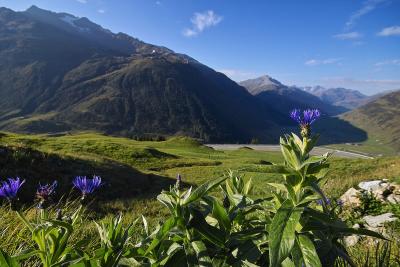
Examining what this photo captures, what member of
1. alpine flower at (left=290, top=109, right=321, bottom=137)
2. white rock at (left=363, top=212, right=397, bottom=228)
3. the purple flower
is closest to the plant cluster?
alpine flower at (left=290, top=109, right=321, bottom=137)

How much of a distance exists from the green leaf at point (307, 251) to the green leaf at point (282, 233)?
20 centimetres

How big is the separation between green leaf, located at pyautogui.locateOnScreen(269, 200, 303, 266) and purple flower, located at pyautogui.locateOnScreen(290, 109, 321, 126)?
102cm

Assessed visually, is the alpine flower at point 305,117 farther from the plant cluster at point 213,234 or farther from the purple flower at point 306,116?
the plant cluster at point 213,234

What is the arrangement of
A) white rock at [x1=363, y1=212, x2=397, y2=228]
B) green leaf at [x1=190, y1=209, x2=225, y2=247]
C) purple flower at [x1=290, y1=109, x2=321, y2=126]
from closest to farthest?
green leaf at [x1=190, y1=209, x2=225, y2=247] < purple flower at [x1=290, y1=109, x2=321, y2=126] < white rock at [x1=363, y1=212, x2=397, y2=228]

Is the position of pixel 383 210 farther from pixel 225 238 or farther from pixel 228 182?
pixel 225 238

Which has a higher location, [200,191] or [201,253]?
[200,191]

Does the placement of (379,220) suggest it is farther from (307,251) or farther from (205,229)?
(205,229)

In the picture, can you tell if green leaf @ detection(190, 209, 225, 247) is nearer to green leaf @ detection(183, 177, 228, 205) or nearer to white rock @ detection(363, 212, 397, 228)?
green leaf @ detection(183, 177, 228, 205)

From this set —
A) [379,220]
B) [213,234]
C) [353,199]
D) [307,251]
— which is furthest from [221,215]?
[353,199]

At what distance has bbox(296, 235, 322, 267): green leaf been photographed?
2.60 m

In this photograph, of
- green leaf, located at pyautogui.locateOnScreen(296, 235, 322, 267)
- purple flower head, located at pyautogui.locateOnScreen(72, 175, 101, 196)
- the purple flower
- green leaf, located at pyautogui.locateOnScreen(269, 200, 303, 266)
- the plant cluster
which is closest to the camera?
green leaf, located at pyautogui.locateOnScreen(269, 200, 303, 266)

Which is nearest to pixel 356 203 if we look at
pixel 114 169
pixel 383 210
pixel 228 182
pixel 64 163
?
pixel 383 210

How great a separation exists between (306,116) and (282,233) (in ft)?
4.47

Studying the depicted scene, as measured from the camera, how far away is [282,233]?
8.48 ft
